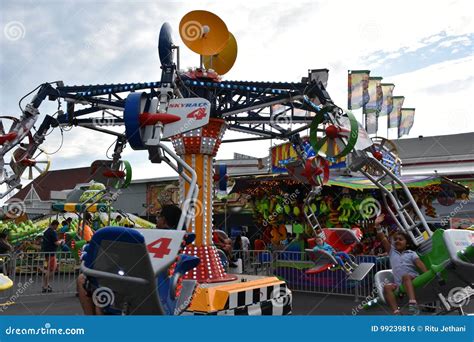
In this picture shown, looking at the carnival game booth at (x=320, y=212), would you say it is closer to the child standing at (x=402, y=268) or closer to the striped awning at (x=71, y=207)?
the child standing at (x=402, y=268)

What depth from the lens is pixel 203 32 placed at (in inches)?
250

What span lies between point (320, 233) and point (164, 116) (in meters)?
4.69

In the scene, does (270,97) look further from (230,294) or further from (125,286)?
(125,286)

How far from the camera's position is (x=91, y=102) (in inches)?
275

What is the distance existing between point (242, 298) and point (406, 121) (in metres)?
20.0

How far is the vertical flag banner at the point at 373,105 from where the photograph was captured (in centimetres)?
2136

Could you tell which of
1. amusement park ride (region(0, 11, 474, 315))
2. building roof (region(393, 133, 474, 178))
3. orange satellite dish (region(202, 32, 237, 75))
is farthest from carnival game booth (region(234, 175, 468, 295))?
building roof (region(393, 133, 474, 178))

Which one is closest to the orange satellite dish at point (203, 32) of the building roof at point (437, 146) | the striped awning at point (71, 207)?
the striped awning at point (71, 207)

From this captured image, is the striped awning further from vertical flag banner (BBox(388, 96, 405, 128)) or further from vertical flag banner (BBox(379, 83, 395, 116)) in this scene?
vertical flag banner (BBox(388, 96, 405, 128))

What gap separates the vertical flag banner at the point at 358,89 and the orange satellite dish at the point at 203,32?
15.6 meters

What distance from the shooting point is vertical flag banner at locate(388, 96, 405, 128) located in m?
23.0

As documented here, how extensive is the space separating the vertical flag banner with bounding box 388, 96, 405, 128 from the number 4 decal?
21426mm

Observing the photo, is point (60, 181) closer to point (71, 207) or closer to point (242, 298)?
point (71, 207)
